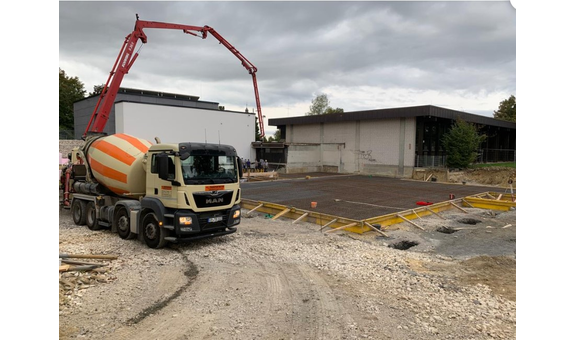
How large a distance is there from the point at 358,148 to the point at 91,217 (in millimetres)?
27457

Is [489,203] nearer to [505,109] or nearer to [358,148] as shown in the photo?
[358,148]

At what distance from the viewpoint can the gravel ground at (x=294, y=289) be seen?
525cm

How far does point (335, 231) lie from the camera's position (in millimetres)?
11727

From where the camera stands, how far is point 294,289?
6770mm

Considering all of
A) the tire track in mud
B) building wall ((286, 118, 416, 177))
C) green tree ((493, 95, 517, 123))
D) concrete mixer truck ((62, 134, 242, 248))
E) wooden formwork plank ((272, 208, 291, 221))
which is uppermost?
green tree ((493, 95, 517, 123))

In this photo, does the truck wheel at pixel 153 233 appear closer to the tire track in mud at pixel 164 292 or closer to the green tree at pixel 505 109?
the tire track in mud at pixel 164 292

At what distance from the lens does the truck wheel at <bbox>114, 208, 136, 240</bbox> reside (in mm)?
10423

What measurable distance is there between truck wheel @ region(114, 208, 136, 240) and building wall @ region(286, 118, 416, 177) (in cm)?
2476

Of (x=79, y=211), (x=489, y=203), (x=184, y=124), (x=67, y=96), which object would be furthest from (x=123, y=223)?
(x=67, y=96)

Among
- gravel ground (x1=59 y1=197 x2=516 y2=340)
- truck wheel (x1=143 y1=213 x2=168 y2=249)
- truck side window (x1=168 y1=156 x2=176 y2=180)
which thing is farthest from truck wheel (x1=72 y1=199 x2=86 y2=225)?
truck side window (x1=168 y1=156 x2=176 y2=180)

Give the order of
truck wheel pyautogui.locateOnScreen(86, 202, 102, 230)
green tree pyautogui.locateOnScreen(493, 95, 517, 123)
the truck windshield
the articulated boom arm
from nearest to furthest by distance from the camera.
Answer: the truck windshield, truck wheel pyautogui.locateOnScreen(86, 202, 102, 230), the articulated boom arm, green tree pyautogui.locateOnScreen(493, 95, 517, 123)

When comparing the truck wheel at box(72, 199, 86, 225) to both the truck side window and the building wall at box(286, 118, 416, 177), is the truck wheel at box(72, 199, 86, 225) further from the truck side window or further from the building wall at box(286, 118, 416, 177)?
the building wall at box(286, 118, 416, 177)
